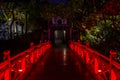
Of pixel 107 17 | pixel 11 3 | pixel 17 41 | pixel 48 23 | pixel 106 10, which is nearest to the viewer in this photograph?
pixel 106 10

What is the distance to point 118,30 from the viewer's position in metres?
19.1

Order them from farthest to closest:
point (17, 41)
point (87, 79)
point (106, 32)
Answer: point (17, 41) < point (106, 32) < point (87, 79)

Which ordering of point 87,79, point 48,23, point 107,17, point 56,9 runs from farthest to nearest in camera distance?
point 48,23, point 56,9, point 107,17, point 87,79

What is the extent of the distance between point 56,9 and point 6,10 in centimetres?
1228

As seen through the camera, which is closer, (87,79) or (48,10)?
(87,79)

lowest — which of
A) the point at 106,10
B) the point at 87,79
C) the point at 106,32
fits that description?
the point at 87,79

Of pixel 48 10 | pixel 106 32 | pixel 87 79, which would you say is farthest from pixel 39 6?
pixel 87 79

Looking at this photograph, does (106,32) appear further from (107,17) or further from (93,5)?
(93,5)

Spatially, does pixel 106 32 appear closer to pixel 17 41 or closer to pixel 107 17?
pixel 107 17

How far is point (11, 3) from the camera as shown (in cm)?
2867

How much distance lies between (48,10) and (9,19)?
37.5 ft

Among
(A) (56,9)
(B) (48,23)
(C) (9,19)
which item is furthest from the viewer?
(B) (48,23)

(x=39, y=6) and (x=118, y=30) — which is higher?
(x=39, y=6)

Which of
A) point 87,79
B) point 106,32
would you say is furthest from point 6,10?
point 87,79
